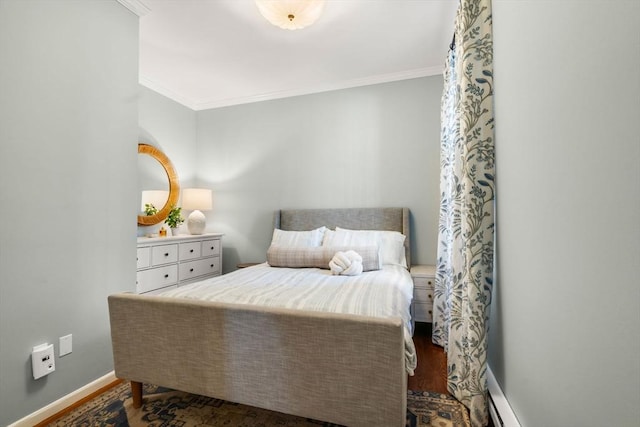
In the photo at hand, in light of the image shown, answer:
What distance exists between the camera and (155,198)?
3.25 m

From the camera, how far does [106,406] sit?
1658 mm

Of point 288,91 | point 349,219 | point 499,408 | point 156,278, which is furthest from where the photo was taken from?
point 288,91

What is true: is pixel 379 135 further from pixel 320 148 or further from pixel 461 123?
pixel 461 123

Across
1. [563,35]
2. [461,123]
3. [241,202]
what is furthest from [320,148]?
[563,35]

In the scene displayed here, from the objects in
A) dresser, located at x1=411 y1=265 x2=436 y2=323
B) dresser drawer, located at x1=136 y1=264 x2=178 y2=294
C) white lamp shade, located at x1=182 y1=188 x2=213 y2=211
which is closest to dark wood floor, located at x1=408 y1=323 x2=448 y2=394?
dresser, located at x1=411 y1=265 x2=436 y2=323

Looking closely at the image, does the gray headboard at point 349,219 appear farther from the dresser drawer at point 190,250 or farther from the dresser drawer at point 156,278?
the dresser drawer at point 156,278

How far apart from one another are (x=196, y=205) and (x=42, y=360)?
2.19 m

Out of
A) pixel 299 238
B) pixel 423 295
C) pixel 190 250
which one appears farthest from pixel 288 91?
pixel 423 295

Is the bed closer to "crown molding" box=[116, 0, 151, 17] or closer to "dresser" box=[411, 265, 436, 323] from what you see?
"dresser" box=[411, 265, 436, 323]

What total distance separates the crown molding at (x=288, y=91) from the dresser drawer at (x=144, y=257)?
1868mm

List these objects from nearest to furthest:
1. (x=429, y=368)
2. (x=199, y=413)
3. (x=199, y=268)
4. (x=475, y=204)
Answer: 1. (x=475, y=204)
2. (x=199, y=413)
3. (x=429, y=368)
4. (x=199, y=268)

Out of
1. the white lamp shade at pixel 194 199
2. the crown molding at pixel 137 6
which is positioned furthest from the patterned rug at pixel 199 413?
the crown molding at pixel 137 6

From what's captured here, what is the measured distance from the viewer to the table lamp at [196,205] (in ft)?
11.2

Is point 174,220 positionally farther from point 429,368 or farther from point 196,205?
point 429,368
